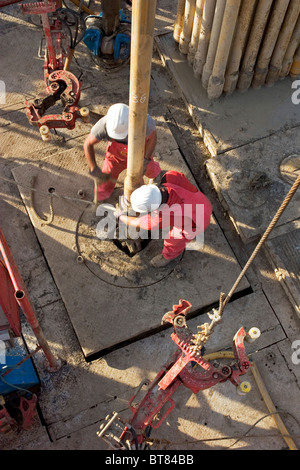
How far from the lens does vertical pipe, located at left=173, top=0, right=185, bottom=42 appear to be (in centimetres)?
717

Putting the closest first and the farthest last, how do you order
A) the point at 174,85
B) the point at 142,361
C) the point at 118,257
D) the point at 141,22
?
the point at 141,22 → the point at 142,361 → the point at 118,257 → the point at 174,85

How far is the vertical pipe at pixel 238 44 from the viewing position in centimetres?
628

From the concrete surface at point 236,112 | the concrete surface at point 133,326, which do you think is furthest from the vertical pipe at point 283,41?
the concrete surface at point 133,326

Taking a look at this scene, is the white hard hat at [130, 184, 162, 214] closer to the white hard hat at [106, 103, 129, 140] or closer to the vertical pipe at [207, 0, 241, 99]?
the white hard hat at [106, 103, 129, 140]

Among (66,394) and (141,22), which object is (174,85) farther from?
(66,394)

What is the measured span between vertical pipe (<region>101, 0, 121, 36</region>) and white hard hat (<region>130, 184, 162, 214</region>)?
3237 mm

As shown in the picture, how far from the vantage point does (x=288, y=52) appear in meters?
7.05

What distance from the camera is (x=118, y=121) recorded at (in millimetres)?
5605

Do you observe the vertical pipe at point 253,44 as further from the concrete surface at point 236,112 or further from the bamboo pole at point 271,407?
the bamboo pole at point 271,407

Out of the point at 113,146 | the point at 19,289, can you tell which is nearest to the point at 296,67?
the point at 113,146

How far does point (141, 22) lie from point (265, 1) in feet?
10.5

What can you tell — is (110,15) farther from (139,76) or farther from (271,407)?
(271,407)

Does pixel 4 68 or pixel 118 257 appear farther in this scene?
pixel 4 68
